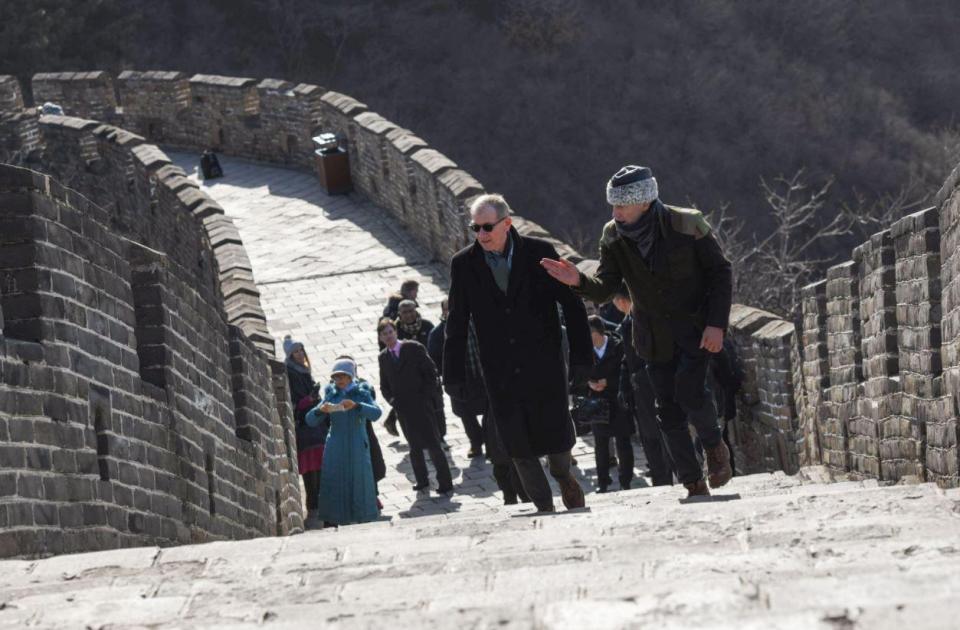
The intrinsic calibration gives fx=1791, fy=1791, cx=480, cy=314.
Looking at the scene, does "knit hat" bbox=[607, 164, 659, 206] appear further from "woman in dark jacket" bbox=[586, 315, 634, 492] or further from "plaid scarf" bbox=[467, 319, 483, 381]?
"woman in dark jacket" bbox=[586, 315, 634, 492]

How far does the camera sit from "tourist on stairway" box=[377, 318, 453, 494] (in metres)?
11.4

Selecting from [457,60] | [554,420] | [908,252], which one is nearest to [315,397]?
[554,420]

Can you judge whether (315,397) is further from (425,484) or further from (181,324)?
(181,324)

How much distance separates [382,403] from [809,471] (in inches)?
215

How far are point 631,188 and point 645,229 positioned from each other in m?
0.19

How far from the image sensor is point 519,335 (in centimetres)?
673

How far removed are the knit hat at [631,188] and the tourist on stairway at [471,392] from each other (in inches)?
32.7

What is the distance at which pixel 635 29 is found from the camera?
53750 mm

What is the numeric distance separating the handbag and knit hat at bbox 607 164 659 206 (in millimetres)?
4453

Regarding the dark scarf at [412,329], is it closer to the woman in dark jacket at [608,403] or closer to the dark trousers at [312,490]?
the dark trousers at [312,490]

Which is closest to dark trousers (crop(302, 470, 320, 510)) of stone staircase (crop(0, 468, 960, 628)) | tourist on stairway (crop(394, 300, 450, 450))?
tourist on stairway (crop(394, 300, 450, 450))

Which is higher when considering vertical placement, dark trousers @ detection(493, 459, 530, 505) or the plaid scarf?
the plaid scarf

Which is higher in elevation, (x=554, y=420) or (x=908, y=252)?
(x=908, y=252)

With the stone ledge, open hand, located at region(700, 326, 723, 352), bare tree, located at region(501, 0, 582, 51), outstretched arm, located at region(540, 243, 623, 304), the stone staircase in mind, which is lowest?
the stone staircase
